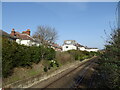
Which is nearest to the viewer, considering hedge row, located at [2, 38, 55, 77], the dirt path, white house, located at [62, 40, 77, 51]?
the dirt path

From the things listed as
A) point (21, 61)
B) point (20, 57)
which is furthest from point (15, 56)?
point (21, 61)

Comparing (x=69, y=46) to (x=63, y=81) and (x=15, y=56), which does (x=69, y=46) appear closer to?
(x=15, y=56)

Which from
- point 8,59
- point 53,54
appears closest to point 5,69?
point 8,59

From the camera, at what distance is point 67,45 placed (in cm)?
7475

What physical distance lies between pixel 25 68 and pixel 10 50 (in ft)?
11.3

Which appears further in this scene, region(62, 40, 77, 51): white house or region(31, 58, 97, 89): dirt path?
region(62, 40, 77, 51): white house

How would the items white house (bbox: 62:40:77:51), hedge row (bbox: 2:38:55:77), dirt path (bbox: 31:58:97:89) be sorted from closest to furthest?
dirt path (bbox: 31:58:97:89)
hedge row (bbox: 2:38:55:77)
white house (bbox: 62:40:77:51)

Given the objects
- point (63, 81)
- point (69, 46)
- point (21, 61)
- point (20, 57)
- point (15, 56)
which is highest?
point (69, 46)

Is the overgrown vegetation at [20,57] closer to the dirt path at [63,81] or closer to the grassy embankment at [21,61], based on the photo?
the grassy embankment at [21,61]

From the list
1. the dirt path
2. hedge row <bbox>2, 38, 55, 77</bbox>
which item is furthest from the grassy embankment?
the dirt path

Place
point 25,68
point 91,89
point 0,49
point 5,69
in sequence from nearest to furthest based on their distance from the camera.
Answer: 1. point 91,89
2. point 5,69
3. point 0,49
4. point 25,68

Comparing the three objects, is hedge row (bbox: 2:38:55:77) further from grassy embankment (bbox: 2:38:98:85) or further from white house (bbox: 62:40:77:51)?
white house (bbox: 62:40:77:51)

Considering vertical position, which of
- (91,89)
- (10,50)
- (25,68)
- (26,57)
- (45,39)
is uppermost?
(45,39)

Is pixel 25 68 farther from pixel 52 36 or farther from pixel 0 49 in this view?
pixel 52 36
